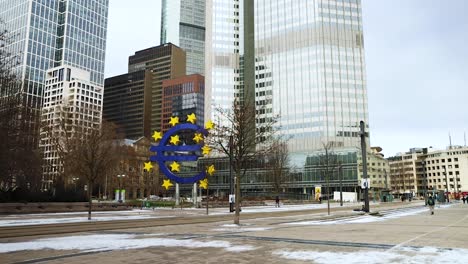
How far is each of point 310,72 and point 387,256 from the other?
136m

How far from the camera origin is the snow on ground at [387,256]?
30.7 ft

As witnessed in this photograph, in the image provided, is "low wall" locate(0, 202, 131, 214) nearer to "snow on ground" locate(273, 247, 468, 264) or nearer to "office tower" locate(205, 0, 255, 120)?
"snow on ground" locate(273, 247, 468, 264)

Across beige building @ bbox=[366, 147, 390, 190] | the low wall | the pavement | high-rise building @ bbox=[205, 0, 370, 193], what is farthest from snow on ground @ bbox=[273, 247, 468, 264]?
beige building @ bbox=[366, 147, 390, 190]

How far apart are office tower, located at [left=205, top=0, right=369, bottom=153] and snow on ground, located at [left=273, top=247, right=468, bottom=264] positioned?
11756 centimetres

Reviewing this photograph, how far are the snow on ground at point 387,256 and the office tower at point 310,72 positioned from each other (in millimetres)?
117555

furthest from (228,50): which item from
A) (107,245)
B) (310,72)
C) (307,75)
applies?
(107,245)

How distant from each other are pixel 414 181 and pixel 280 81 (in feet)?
314

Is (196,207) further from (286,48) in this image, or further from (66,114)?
(286,48)

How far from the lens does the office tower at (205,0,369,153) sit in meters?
137

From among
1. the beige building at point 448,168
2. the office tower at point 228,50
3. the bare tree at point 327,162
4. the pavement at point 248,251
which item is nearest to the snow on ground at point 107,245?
the pavement at point 248,251

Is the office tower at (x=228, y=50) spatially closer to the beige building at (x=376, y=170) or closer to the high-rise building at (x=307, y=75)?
the high-rise building at (x=307, y=75)

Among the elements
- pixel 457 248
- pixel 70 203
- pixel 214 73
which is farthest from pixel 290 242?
pixel 214 73

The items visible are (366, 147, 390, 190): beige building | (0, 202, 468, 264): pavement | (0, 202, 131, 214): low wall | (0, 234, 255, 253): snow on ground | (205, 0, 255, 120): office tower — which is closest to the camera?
(0, 202, 468, 264): pavement

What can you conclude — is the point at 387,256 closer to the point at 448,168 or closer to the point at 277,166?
the point at 277,166
